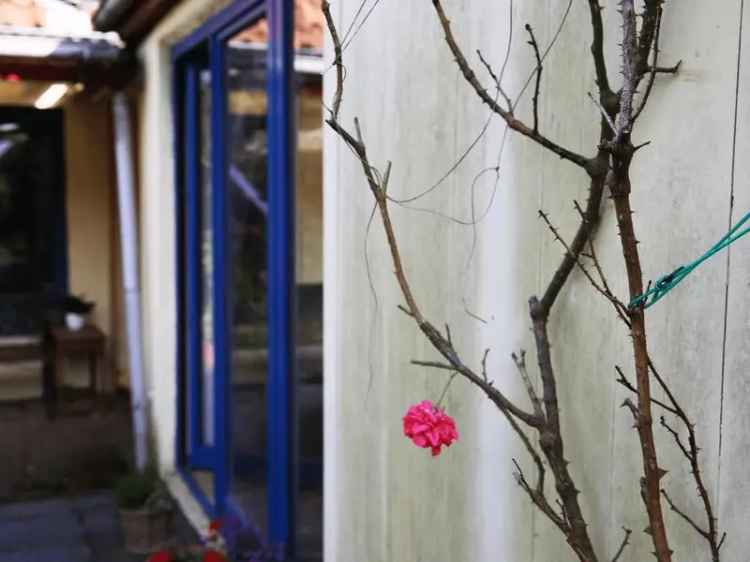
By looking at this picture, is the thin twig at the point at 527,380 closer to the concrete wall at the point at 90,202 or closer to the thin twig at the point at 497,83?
the thin twig at the point at 497,83

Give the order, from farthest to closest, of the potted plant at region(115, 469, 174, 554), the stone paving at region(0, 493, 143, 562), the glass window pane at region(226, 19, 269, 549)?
the potted plant at region(115, 469, 174, 554), the stone paving at region(0, 493, 143, 562), the glass window pane at region(226, 19, 269, 549)

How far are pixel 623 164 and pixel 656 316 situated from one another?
0.30 meters

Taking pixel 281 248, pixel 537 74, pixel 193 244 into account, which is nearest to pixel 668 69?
pixel 537 74

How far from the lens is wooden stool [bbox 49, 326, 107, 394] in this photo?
7.77 m

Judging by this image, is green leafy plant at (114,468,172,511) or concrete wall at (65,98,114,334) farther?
concrete wall at (65,98,114,334)

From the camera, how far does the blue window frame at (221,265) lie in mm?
4129

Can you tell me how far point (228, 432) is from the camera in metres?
5.17

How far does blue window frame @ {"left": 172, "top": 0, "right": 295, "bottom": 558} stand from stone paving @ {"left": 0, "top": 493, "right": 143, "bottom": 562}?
55 centimetres

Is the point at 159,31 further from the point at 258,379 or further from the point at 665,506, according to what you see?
the point at 665,506

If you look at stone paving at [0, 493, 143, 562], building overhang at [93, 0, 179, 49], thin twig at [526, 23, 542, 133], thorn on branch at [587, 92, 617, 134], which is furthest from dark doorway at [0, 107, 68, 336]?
thorn on branch at [587, 92, 617, 134]

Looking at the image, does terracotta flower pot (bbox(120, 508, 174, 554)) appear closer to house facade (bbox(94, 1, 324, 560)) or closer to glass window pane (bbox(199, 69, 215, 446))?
house facade (bbox(94, 1, 324, 560))

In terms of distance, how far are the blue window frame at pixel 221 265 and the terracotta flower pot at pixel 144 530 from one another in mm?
334

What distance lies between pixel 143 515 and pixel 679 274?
158 inches

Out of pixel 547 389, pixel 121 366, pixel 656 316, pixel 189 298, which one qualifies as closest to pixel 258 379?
pixel 189 298
